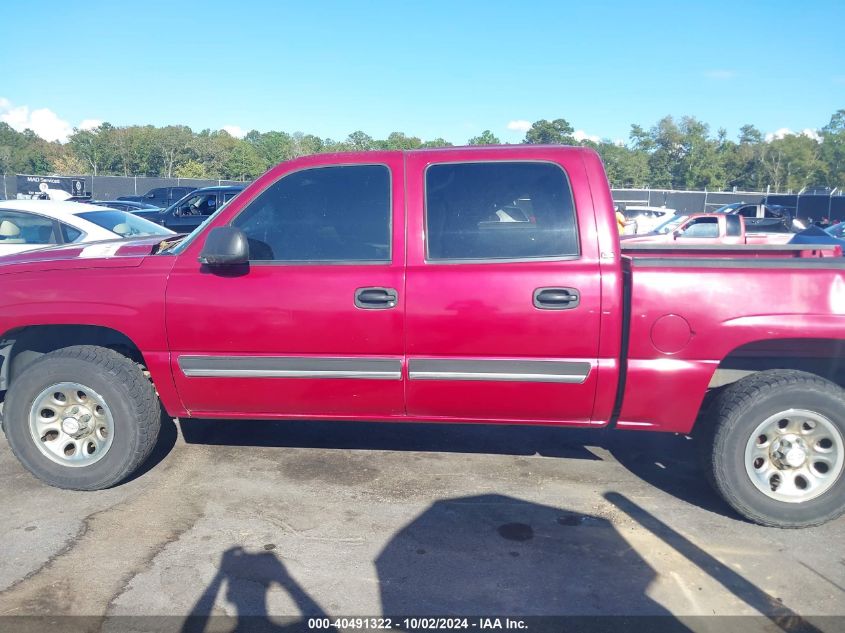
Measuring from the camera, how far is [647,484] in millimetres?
4355

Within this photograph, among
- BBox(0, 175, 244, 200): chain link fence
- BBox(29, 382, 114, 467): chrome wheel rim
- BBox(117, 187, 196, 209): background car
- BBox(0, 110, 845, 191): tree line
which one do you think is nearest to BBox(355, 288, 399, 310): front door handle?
BBox(29, 382, 114, 467): chrome wheel rim

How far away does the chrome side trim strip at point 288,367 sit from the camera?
385cm

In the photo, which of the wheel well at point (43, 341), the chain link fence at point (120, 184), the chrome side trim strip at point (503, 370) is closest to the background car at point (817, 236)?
the chrome side trim strip at point (503, 370)

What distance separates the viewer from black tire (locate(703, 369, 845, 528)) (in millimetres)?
3605

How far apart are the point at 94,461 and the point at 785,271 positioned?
3.99 m

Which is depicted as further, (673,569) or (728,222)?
(728,222)

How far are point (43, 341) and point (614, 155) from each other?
62735 mm

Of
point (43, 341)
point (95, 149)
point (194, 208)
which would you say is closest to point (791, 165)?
point (194, 208)

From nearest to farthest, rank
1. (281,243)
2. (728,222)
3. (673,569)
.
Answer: (673,569)
(281,243)
(728,222)

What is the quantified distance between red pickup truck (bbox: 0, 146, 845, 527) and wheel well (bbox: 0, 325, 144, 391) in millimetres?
134

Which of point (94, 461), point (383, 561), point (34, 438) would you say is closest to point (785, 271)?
point (383, 561)

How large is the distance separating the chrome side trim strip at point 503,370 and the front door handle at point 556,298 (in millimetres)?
302

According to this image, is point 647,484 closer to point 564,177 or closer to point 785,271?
point 785,271

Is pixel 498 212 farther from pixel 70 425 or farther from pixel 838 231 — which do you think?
pixel 838 231
